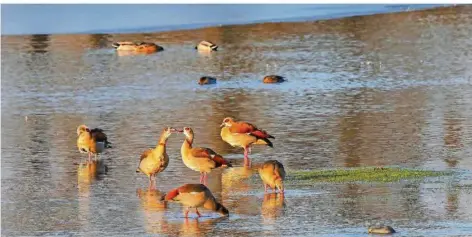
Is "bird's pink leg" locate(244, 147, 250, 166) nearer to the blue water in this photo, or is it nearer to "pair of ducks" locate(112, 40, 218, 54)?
"pair of ducks" locate(112, 40, 218, 54)

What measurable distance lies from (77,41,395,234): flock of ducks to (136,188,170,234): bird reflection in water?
14 centimetres

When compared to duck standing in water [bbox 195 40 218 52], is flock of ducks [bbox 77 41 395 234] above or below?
below

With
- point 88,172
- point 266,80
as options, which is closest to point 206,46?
point 266,80

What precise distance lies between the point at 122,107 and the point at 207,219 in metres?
8.88

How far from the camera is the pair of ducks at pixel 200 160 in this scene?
12.8m

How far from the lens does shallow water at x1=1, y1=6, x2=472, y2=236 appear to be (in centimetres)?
1302

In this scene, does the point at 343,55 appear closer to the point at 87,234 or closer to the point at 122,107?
the point at 122,107

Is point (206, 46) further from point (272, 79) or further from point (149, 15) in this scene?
point (149, 15)

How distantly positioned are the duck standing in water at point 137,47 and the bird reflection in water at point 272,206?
1487 centimetres

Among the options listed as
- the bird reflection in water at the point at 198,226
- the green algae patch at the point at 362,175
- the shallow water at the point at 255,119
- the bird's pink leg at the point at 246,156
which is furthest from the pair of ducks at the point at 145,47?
the bird reflection in water at the point at 198,226

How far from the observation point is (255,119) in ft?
65.9

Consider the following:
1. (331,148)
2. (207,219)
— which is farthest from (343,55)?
(207,219)

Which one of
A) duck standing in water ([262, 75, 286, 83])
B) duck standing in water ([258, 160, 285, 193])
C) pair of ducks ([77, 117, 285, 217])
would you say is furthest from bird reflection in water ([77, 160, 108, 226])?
duck standing in water ([262, 75, 286, 83])

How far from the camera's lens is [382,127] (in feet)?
61.5
